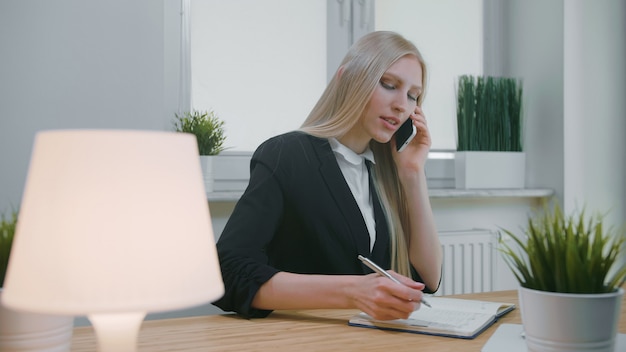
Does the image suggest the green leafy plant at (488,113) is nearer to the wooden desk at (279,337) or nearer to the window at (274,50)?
the window at (274,50)

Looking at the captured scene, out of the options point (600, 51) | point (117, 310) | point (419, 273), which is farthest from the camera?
point (600, 51)

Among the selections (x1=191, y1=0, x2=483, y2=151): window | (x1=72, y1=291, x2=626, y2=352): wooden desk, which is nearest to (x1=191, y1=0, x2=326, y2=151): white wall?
(x1=191, y1=0, x2=483, y2=151): window

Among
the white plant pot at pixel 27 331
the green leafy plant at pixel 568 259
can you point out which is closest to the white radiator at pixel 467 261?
the green leafy plant at pixel 568 259

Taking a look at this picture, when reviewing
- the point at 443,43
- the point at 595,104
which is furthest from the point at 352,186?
the point at 595,104

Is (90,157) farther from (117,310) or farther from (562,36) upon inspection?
(562,36)

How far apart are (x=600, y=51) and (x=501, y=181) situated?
29.4 inches

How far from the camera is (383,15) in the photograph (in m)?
2.68

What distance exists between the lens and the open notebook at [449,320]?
1018mm

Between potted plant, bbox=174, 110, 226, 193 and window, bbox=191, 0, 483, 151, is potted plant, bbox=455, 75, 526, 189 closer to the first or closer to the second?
window, bbox=191, 0, 483, 151

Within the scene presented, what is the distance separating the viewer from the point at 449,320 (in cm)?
108

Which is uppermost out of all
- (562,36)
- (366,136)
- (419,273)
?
(562,36)

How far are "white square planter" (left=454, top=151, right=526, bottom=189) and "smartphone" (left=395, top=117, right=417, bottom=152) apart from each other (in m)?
0.91

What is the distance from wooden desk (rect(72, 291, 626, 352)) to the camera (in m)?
0.94

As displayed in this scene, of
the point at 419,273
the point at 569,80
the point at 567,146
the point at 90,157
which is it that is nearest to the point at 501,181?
the point at 567,146
